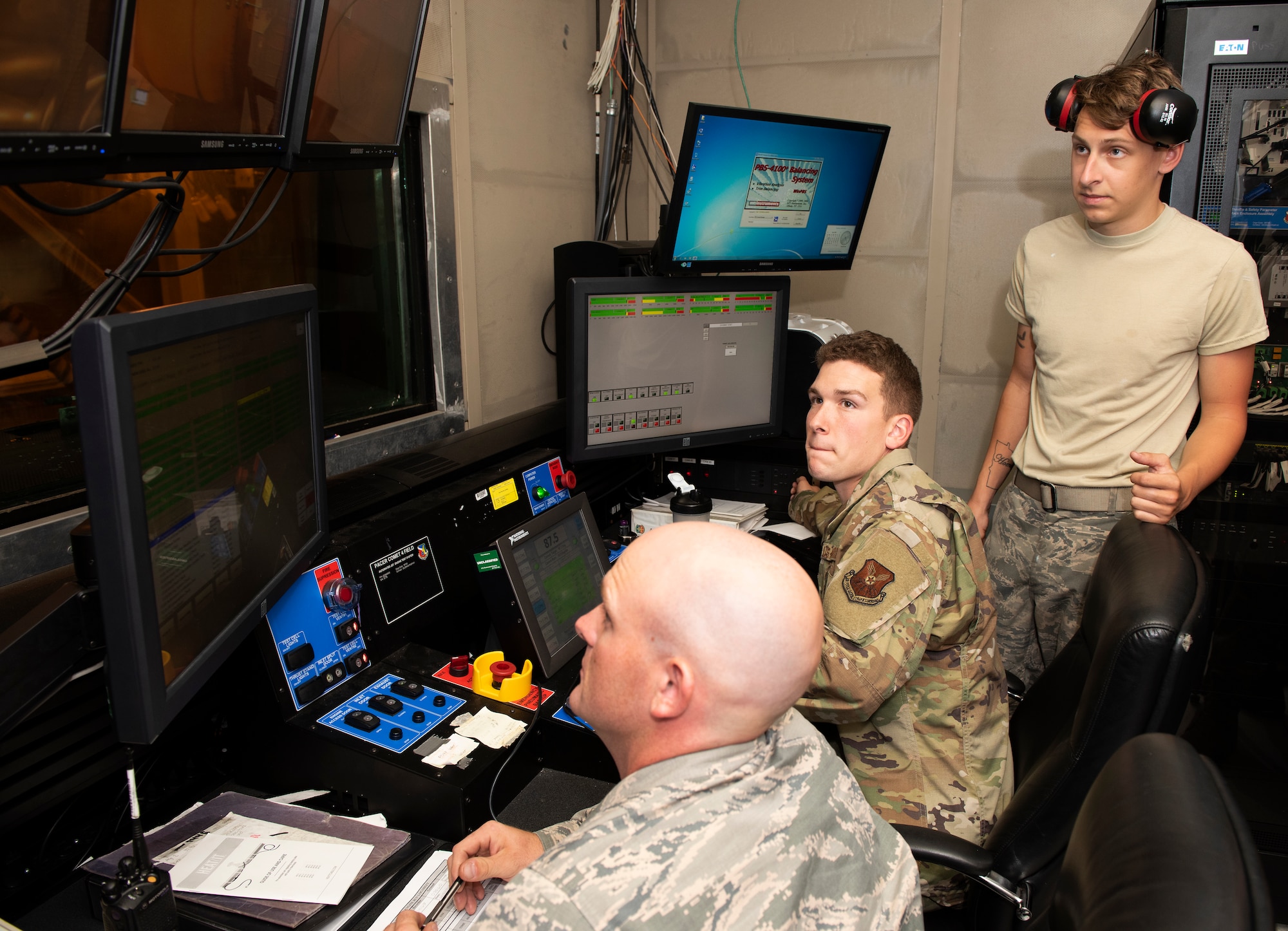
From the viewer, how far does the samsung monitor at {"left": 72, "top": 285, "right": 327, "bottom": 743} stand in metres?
0.75

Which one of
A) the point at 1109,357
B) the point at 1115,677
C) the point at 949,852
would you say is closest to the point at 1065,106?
the point at 1109,357

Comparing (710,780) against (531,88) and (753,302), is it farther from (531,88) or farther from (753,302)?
(531,88)

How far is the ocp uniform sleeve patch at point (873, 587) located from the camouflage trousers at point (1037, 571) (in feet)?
2.36

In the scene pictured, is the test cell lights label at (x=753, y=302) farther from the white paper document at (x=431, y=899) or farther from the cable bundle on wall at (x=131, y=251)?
the white paper document at (x=431, y=899)

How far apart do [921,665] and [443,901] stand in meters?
0.83

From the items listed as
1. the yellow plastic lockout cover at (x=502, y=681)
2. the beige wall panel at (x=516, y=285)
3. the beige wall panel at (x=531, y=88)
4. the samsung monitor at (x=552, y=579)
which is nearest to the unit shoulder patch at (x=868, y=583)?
the samsung monitor at (x=552, y=579)

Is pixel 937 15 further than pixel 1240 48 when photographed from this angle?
Yes

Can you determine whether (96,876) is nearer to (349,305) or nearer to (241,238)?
(241,238)

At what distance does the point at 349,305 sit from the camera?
2133 millimetres

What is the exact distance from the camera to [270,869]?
1.02 m

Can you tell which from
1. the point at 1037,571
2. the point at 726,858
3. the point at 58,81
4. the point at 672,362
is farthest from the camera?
the point at 672,362

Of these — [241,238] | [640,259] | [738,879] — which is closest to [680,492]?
[640,259]

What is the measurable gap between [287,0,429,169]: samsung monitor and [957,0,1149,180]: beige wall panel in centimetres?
213

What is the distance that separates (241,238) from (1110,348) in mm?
1765
